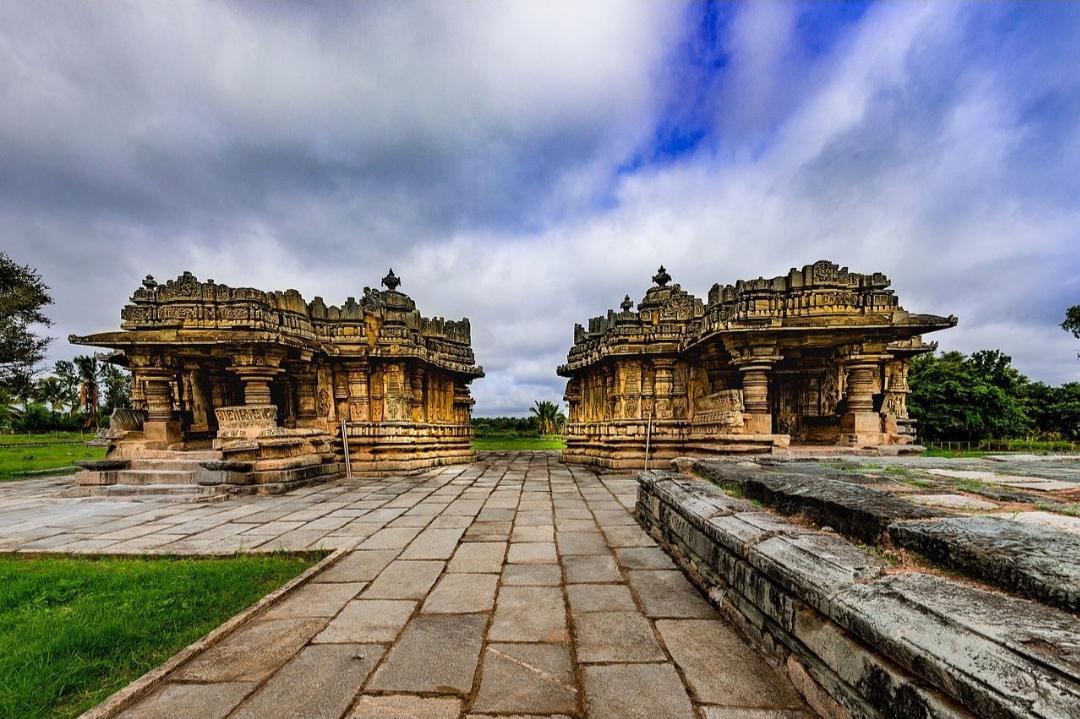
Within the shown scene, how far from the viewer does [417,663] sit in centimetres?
210

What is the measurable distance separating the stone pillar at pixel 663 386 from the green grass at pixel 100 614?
8362mm

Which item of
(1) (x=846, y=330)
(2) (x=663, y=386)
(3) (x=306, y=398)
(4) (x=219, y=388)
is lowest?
(3) (x=306, y=398)

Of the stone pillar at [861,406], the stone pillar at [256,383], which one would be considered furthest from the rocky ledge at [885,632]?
the stone pillar at [256,383]

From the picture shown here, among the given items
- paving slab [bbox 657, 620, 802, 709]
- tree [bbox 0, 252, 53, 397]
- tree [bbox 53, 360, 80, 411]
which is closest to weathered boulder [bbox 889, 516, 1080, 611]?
paving slab [bbox 657, 620, 802, 709]

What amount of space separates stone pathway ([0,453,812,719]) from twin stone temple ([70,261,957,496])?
3.37m

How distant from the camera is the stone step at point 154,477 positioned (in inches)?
290

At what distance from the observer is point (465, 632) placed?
2412mm

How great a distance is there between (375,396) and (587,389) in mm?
6483

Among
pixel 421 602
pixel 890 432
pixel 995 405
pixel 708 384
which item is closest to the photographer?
pixel 421 602

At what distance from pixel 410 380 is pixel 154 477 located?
5462 mm

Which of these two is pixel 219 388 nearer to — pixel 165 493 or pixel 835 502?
pixel 165 493

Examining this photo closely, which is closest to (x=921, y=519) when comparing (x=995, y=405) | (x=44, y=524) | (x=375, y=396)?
(x=44, y=524)

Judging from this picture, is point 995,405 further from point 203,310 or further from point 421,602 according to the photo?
point 203,310

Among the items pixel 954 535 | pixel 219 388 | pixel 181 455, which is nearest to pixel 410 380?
pixel 219 388
